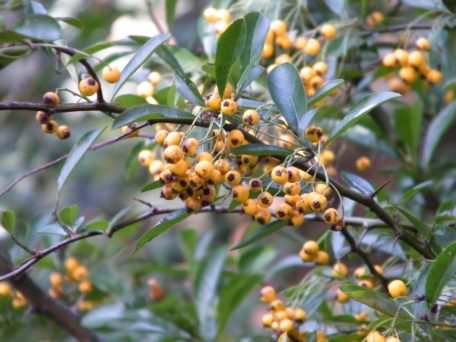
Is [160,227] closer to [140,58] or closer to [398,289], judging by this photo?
[140,58]

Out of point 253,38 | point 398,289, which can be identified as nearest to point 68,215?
point 253,38

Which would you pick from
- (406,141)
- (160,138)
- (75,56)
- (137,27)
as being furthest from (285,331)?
(137,27)

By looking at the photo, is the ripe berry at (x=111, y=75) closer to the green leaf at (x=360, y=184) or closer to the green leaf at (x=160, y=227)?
the green leaf at (x=160, y=227)

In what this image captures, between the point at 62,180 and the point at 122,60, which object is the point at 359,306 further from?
the point at 122,60

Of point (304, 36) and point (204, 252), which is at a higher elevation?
point (304, 36)

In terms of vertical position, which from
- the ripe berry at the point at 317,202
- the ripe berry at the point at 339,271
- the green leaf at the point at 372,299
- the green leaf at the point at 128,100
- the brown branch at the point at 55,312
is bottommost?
the brown branch at the point at 55,312

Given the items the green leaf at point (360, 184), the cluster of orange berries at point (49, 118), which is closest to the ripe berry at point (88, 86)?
the cluster of orange berries at point (49, 118)

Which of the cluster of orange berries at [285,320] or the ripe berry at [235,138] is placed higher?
the ripe berry at [235,138]
